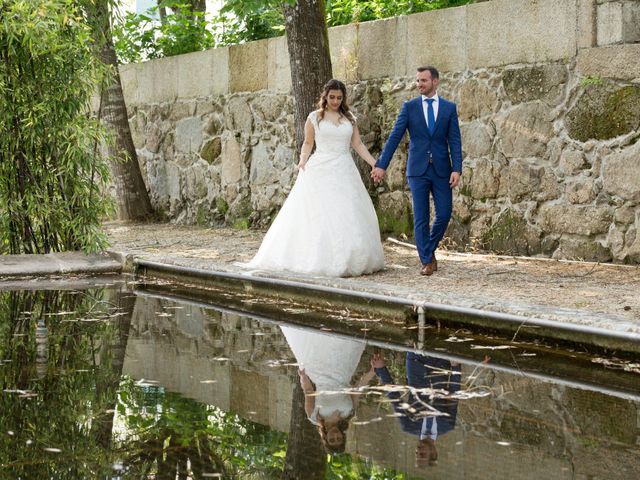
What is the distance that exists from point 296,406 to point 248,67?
32.3 ft

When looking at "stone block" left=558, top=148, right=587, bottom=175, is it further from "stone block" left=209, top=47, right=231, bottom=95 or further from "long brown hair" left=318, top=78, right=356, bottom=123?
"stone block" left=209, top=47, right=231, bottom=95

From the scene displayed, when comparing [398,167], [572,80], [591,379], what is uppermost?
[572,80]

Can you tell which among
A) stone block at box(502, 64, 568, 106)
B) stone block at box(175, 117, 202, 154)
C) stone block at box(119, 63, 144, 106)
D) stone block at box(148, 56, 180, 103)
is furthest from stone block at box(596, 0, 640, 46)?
stone block at box(119, 63, 144, 106)

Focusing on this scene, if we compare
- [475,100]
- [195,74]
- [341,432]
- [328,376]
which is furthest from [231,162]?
[341,432]

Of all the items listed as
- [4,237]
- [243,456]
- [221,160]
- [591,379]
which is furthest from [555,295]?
[221,160]

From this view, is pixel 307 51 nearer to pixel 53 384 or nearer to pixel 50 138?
pixel 50 138

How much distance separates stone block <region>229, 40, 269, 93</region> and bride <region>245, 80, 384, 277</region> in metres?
4.41

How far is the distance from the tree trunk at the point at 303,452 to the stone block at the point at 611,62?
5.72 meters

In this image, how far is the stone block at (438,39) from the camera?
433 inches

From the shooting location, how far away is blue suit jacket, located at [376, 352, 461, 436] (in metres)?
4.66

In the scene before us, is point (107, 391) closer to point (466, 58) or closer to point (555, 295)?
point (555, 295)

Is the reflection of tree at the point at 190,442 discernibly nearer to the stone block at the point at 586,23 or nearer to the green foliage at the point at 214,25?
the stone block at the point at 586,23

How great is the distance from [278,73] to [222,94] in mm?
1473

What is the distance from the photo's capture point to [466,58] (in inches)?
432
